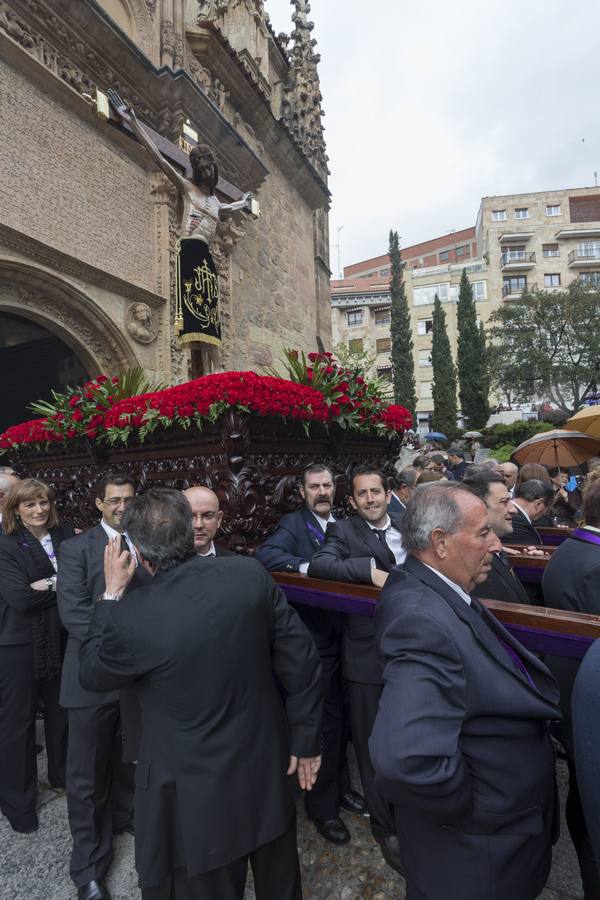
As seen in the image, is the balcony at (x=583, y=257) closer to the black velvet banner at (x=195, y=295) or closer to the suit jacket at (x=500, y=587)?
the black velvet banner at (x=195, y=295)

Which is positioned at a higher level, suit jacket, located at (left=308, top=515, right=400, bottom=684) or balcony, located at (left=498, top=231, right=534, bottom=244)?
balcony, located at (left=498, top=231, right=534, bottom=244)

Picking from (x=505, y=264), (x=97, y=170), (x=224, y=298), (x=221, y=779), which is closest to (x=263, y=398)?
(x=221, y=779)

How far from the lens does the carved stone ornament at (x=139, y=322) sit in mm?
7906

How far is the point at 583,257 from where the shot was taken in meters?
43.2

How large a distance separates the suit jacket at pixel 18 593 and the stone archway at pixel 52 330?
489 cm

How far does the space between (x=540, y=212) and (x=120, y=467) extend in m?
52.1

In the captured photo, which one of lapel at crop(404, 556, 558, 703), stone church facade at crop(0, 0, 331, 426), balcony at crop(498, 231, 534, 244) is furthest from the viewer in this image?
balcony at crop(498, 231, 534, 244)

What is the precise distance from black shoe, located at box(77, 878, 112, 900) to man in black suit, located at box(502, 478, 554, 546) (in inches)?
114

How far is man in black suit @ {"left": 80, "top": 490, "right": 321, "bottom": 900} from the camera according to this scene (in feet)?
5.11

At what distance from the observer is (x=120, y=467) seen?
3.88 meters

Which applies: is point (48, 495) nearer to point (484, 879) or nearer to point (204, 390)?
point (204, 390)

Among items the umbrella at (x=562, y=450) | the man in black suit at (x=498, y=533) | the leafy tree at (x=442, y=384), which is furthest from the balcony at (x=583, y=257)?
the man in black suit at (x=498, y=533)

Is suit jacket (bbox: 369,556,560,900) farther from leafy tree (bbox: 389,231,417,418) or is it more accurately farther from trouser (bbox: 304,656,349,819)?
leafy tree (bbox: 389,231,417,418)

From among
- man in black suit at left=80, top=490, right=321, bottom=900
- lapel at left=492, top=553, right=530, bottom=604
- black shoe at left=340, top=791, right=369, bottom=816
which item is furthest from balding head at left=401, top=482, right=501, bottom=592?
black shoe at left=340, top=791, right=369, bottom=816
